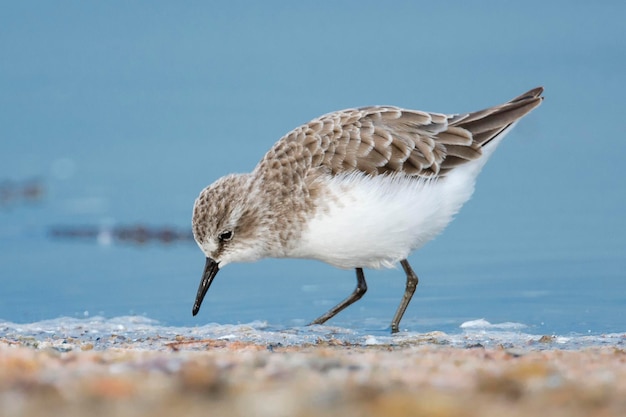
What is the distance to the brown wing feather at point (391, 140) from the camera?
8.81m

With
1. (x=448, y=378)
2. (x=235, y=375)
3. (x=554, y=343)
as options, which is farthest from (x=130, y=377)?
(x=554, y=343)

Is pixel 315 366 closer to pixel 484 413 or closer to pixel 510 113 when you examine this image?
pixel 484 413

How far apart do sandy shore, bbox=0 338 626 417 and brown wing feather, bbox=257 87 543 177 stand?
10.7 ft

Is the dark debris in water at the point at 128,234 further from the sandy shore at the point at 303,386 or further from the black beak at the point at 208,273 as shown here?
the sandy shore at the point at 303,386

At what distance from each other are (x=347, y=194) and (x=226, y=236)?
1147mm

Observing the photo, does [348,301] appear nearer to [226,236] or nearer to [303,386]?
[226,236]

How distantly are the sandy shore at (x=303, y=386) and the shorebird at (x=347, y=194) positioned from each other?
110 inches

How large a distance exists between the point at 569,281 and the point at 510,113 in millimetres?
2115

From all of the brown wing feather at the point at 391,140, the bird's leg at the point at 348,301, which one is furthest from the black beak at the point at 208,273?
the bird's leg at the point at 348,301

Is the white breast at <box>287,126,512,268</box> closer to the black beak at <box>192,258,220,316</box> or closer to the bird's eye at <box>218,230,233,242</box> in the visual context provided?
the bird's eye at <box>218,230,233,242</box>

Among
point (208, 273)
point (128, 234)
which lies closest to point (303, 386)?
point (208, 273)

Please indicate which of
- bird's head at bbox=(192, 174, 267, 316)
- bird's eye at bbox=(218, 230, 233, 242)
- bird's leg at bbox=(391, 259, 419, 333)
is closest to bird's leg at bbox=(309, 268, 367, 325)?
bird's leg at bbox=(391, 259, 419, 333)

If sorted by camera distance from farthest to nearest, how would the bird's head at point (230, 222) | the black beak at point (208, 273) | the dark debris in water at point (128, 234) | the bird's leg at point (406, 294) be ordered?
the dark debris in water at point (128, 234) → the bird's leg at point (406, 294) → the black beak at point (208, 273) → the bird's head at point (230, 222)

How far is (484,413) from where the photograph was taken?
3.76m
